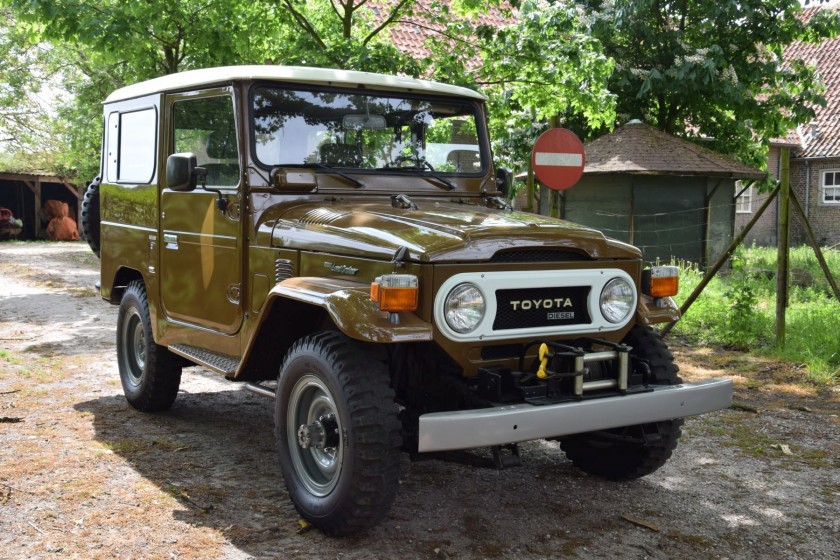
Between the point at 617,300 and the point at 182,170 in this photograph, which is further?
the point at 182,170

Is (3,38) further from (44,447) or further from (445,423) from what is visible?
(445,423)

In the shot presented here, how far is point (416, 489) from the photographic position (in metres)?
Result: 5.05

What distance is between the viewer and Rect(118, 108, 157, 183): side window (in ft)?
20.3

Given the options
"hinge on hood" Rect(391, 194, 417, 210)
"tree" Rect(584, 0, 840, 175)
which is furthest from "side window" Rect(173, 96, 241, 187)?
"tree" Rect(584, 0, 840, 175)

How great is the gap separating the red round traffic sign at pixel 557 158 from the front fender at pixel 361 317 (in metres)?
4.45

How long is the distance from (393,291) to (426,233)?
0.46 m

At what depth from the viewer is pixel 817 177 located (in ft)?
91.1

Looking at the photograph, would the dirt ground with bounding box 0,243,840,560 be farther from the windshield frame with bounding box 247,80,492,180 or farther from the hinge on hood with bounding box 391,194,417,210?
the windshield frame with bounding box 247,80,492,180

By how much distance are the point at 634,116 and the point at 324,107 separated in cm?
1483

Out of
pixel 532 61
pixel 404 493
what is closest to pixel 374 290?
pixel 404 493

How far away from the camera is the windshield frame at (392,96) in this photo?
5.18m

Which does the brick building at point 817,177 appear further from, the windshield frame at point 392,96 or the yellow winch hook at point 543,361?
the yellow winch hook at point 543,361

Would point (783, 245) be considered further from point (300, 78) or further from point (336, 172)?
point (300, 78)

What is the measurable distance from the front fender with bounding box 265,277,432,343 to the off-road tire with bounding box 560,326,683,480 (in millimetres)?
1330
